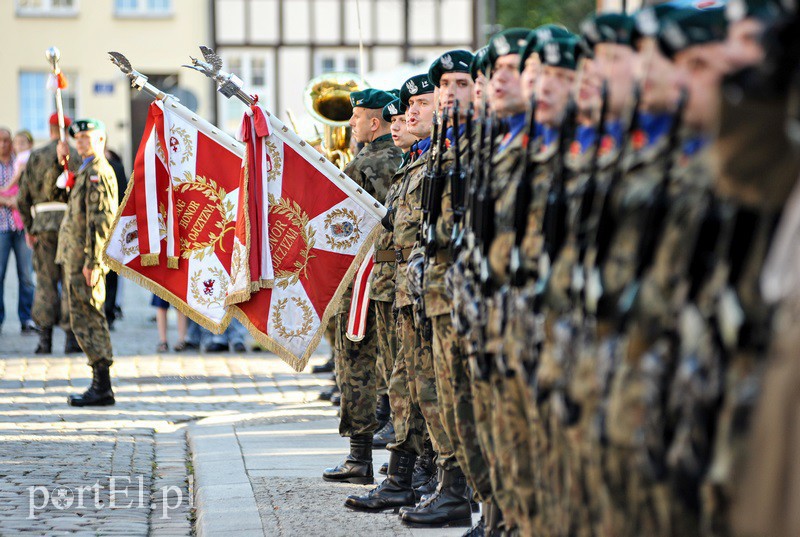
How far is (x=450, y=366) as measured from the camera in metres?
5.53

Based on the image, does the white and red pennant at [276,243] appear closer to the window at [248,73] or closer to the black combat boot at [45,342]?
the black combat boot at [45,342]

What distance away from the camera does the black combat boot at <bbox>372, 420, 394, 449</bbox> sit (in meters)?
8.65

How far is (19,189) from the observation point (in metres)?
14.5

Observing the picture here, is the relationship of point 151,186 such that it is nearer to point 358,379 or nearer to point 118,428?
point 118,428

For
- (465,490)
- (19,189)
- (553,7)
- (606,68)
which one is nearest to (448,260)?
(465,490)

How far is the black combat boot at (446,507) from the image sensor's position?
6289mm

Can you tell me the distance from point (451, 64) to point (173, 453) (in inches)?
145

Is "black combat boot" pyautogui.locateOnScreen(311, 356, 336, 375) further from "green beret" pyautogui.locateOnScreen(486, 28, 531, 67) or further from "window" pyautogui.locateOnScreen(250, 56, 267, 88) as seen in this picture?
"window" pyautogui.locateOnScreen(250, 56, 267, 88)

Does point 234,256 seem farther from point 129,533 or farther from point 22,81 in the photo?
point 22,81

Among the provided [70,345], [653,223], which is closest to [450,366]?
[653,223]

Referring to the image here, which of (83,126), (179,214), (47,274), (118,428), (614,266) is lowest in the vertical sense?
(118,428)

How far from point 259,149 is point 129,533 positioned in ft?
8.38

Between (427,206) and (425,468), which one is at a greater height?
(427,206)

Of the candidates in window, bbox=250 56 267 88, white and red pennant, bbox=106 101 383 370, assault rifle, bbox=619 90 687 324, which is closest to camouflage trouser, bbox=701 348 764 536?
assault rifle, bbox=619 90 687 324
